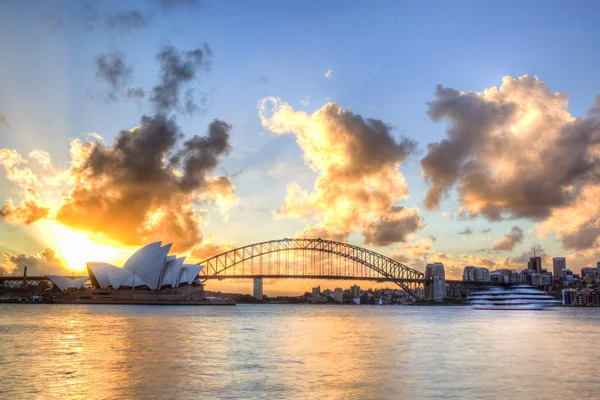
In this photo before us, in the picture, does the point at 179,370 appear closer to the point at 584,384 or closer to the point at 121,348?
the point at 121,348

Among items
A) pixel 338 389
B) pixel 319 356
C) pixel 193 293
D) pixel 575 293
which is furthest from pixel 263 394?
pixel 575 293

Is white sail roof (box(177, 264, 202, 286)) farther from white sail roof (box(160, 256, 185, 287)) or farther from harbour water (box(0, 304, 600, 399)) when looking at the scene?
harbour water (box(0, 304, 600, 399))

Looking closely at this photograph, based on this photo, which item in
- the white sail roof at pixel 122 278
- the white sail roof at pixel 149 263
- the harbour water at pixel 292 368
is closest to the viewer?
the harbour water at pixel 292 368

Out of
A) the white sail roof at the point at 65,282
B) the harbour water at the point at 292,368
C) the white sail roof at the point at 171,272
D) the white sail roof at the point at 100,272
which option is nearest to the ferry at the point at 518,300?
the white sail roof at the point at 171,272

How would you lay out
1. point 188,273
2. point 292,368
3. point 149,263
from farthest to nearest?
point 188,273, point 149,263, point 292,368

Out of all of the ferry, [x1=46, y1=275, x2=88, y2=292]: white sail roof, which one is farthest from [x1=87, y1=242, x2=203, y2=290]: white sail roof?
the ferry

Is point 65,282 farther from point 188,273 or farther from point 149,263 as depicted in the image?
point 149,263

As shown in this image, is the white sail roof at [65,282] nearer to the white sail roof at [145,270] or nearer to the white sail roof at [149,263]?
the white sail roof at [145,270]

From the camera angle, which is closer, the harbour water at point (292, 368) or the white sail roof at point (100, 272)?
the harbour water at point (292, 368)

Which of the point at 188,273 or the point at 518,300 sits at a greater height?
the point at 188,273

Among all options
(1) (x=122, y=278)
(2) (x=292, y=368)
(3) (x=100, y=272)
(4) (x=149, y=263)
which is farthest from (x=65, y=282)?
(2) (x=292, y=368)
